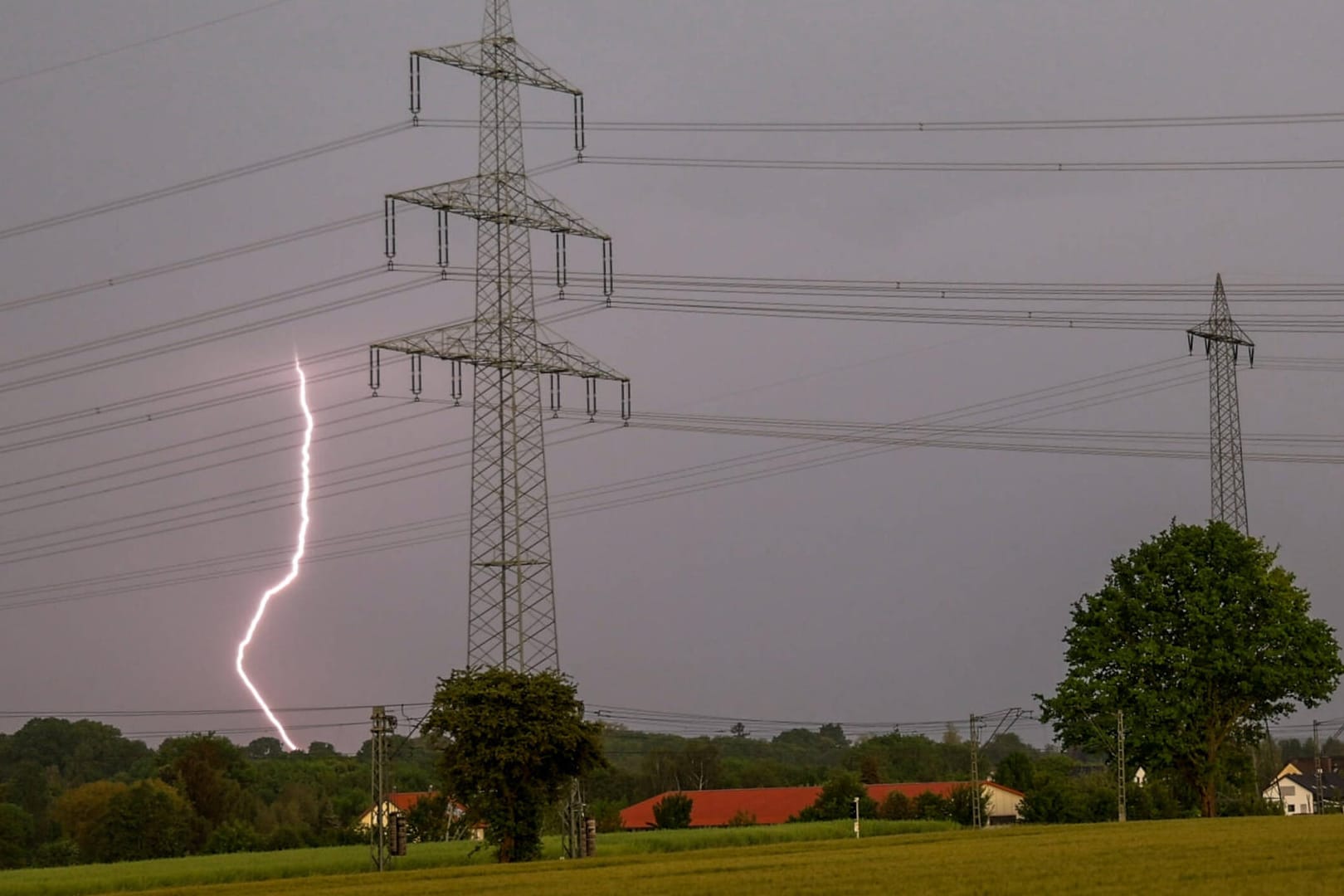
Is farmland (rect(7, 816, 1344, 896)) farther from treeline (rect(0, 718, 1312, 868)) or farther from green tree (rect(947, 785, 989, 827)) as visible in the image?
green tree (rect(947, 785, 989, 827))

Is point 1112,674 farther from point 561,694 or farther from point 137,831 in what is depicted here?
point 137,831

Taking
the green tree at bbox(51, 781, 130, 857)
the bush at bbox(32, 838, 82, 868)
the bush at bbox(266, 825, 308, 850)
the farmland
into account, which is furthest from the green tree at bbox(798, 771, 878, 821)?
the bush at bbox(32, 838, 82, 868)

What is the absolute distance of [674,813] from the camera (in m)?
135

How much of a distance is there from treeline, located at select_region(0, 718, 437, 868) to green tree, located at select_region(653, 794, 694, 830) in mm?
21208

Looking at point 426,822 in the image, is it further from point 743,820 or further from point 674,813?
point 743,820

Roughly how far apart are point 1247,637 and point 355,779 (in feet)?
310

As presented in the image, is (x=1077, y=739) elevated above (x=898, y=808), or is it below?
above

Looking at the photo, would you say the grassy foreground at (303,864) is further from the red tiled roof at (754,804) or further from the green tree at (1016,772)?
the red tiled roof at (754,804)

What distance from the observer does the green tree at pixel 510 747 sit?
73250 millimetres

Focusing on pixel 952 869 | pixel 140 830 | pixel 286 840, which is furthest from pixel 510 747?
pixel 140 830

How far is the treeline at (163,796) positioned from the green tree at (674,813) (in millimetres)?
21208

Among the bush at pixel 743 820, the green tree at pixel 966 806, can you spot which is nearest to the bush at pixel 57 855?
the bush at pixel 743 820

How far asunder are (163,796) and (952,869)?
8416 cm

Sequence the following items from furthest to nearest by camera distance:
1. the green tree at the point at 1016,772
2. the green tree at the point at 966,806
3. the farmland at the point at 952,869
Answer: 1. the green tree at the point at 1016,772
2. the green tree at the point at 966,806
3. the farmland at the point at 952,869
